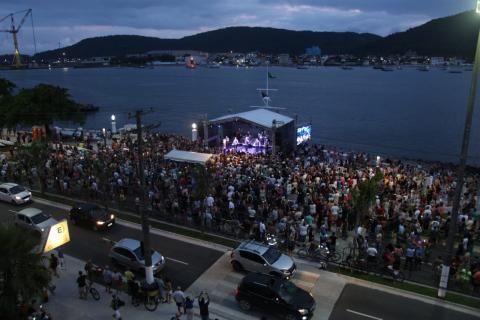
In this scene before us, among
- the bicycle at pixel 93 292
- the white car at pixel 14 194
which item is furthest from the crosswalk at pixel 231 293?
the white car at pixel 14 194

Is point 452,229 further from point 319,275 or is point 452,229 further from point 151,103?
point 151,103

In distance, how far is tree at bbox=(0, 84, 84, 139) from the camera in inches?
2030

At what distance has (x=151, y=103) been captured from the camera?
5310 inches

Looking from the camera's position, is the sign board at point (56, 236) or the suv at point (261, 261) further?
the sign board at point (56, 236)

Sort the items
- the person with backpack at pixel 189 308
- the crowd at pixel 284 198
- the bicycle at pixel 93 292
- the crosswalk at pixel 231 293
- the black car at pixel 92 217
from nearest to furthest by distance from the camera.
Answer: the person with backpack at pixel 189 308, the crosswalk at pixel 231 293, the bicycle at pixel 93 292, the crowd at pixel 284 198, the black car at pixel 92 217

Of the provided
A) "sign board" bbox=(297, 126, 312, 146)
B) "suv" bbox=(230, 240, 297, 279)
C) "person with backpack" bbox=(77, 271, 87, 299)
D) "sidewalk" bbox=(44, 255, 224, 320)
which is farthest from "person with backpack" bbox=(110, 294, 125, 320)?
"sign board" bbox=(297, 126, 312, 146)

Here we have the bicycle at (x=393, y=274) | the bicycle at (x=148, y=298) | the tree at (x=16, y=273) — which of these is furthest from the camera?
the bicycle at (x=393, y=274)

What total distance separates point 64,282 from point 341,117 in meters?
92.3

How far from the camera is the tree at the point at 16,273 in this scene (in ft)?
38.2

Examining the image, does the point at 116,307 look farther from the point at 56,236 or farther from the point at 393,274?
the point at 393,274

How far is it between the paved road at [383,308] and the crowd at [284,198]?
1.88 meters

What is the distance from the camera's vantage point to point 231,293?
1703 centimetres

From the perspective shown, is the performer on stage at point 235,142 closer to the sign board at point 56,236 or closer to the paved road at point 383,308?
the sign board at point 56,236

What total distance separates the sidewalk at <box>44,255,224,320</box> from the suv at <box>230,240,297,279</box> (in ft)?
8.87
